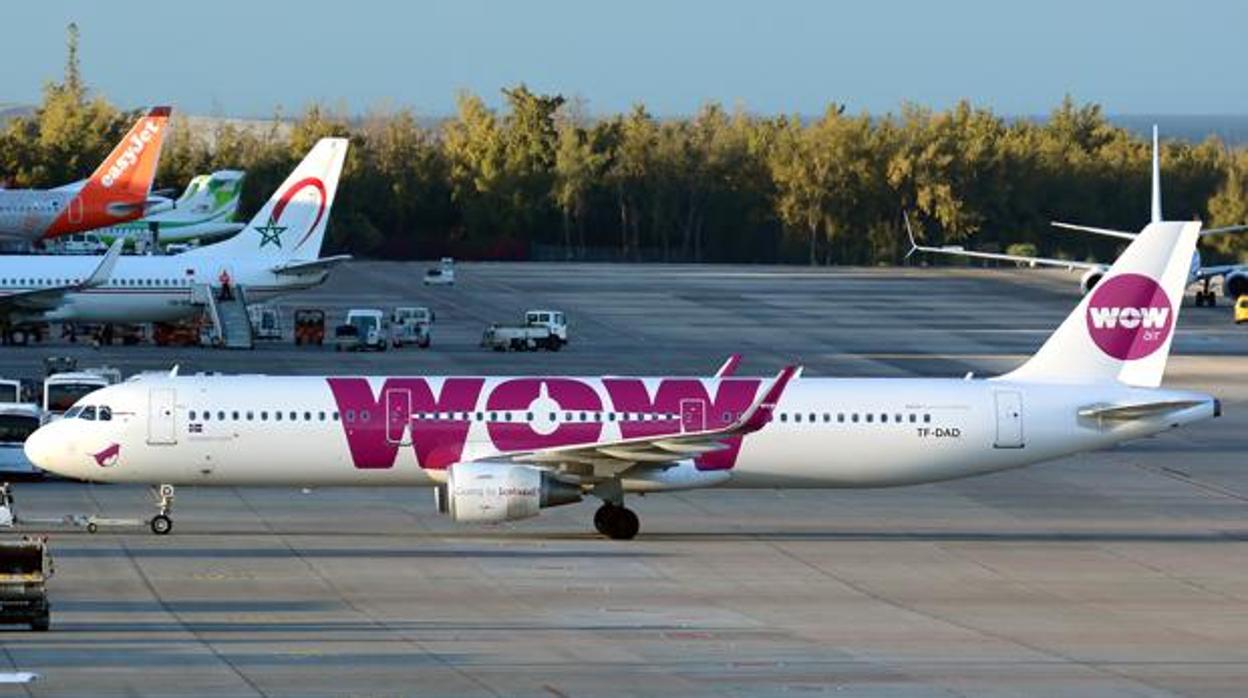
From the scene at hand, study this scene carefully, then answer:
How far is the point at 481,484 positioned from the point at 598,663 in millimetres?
11317

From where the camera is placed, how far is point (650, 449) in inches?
1849

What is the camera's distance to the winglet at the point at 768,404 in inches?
1815

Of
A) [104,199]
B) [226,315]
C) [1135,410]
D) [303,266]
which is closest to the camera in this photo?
[1135,410]

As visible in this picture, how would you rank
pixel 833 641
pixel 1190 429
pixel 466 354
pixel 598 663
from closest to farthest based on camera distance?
1. pixel 598 663
2. pixel 833 641
3. pixel 1190 429
4. pixel 466 354

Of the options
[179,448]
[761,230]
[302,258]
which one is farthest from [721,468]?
[761,230]

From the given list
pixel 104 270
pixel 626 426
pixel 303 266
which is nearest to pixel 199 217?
pixel 303 266

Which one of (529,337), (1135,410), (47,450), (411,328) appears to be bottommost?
(529,337)

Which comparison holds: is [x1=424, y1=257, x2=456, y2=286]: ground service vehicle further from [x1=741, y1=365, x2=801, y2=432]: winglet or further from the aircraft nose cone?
[x1=741, y1=365, x2=801, y2=432]: winglet

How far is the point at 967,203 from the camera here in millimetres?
178750

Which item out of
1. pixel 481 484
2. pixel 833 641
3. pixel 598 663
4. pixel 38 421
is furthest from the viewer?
pixel 38 421

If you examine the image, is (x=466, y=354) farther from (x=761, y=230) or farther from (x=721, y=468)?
(x=761, y=230)

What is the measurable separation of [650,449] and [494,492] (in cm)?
297

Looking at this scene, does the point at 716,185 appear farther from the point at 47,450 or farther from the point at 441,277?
the point at 47,450

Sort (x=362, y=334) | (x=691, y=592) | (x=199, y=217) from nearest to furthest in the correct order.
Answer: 1. (x=691, y=592)
2. (x=362, y=334)
3. (x=199, y=217)
